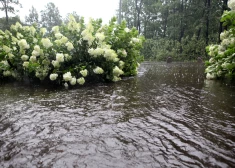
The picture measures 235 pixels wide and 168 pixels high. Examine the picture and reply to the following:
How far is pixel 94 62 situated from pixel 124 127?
3894mm

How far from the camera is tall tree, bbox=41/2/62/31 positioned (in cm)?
5297

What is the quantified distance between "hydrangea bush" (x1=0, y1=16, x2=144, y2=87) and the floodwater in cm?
203

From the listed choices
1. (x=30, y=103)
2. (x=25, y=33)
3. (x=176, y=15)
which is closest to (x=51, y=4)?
(x=176, y=15)

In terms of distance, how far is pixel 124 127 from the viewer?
254 centimetres

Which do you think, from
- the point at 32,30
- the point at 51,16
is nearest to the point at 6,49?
the point at 32,30

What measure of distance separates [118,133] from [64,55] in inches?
158

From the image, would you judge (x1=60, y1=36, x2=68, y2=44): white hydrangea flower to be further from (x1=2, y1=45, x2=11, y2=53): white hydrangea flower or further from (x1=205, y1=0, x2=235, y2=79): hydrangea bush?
(x1=205, y1=0, x2=235, y2=79): hydrangea bush

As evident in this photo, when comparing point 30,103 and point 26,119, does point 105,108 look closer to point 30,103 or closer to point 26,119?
point 26,119

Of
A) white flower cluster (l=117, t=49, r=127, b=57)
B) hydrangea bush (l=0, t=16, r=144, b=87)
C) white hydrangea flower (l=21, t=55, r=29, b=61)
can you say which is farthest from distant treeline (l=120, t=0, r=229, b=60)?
white hydrangea flower (l=21, t=55, r=29, b=61)

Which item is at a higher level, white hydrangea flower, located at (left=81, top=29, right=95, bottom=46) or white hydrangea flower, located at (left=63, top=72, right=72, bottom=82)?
white hydrangea flower, located at (left=81, top=29, right=95, bottom=46)

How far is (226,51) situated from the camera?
4770 mm

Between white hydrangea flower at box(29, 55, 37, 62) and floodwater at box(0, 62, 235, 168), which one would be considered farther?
white hydrangea flower at box(29, 55, 37, 62)

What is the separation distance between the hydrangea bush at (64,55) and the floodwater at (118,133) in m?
2.03

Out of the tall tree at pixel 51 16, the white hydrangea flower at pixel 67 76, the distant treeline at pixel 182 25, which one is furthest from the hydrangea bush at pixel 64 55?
the tall tree at pixel 51 16
